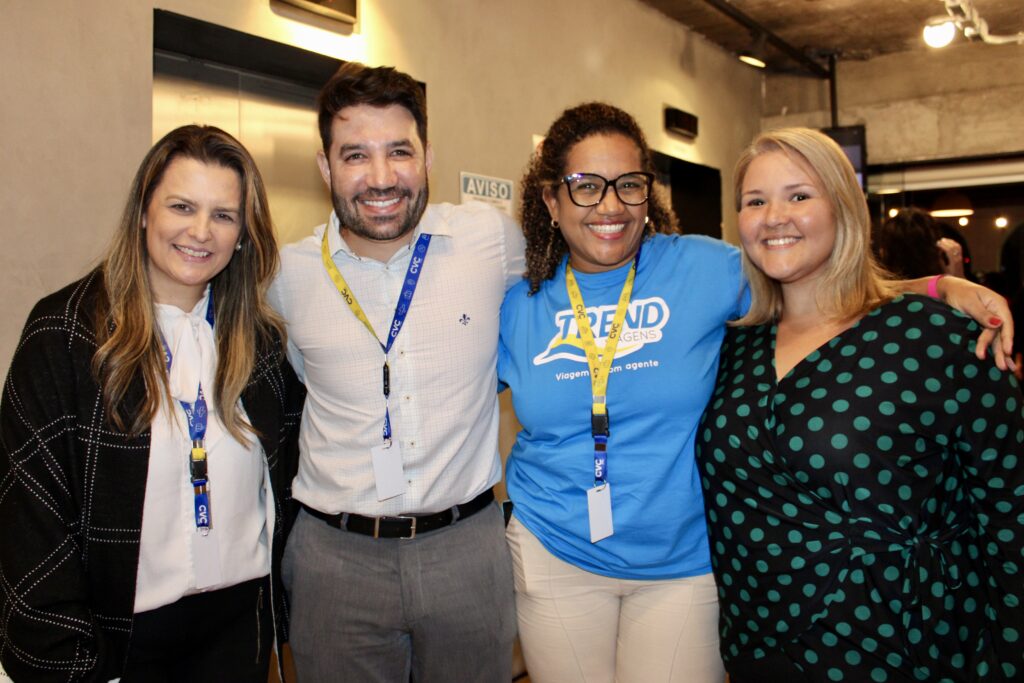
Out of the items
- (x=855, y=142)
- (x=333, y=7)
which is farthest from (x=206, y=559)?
(x=855, y=142)

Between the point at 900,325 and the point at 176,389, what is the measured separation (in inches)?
65.3

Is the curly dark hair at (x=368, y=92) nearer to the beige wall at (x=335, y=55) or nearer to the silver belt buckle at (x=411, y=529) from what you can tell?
the silver belt buckle at (x=411, y=529)

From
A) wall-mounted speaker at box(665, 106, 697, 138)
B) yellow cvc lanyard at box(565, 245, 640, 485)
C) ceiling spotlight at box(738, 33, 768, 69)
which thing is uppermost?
ceiling spotlight at box(738, 33, 768, 69)

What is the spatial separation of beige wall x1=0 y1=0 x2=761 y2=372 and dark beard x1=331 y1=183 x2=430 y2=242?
1.42 metres

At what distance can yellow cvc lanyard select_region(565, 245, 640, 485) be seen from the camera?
6.50 ft

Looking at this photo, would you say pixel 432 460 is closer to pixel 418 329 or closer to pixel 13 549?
pixel 418 329

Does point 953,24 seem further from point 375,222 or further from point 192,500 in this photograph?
point 192,500

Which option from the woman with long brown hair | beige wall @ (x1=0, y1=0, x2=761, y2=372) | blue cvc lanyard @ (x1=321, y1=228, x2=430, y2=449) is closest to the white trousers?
blue cvc lanyard @ (x1=321, y1=228, x2=430, y2=449)

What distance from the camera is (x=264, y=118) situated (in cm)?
404

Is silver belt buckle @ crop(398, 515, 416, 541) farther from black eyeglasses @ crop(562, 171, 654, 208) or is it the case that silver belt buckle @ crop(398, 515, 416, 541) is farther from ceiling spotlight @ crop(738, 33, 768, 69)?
ceiling spotlight @ crop(738, 33, 768, 69)

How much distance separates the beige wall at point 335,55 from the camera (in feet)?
9.46

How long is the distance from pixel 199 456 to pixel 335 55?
2664 mm

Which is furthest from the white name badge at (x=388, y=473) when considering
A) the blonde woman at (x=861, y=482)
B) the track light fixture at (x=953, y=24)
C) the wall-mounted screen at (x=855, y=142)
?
the wall-mounted screen at (x=855, y=142)

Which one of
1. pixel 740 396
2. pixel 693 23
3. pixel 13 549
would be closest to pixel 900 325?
pixel 740 396
